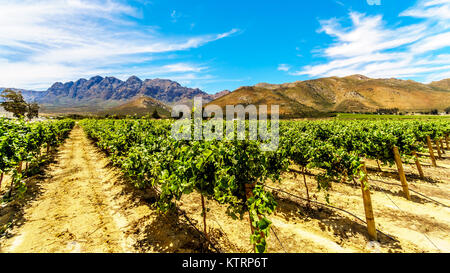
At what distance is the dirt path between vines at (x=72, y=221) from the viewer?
550cm

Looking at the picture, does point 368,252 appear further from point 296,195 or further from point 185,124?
point 185,124

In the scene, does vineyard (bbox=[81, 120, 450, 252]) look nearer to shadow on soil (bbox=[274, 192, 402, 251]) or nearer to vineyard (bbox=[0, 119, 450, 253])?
vineyard (bbox=[0, 119, 450, 253])

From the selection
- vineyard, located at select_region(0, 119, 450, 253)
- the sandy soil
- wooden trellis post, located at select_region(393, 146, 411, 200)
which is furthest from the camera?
wooden trellis post, located at select_region(393, 146, 411, 200)

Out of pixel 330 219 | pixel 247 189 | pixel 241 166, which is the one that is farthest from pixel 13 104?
pixel 330 219

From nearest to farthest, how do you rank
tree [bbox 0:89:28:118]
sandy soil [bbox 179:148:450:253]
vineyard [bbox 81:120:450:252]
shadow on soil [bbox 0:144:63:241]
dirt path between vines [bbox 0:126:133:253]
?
vineyard [bbox 81:120:450:252], dirt path between vines [bbox 0:126:133:253], sandy soil [bbox 179:148:450:253], shadow on soil [bbox 0:144:63:241], tree [bbox 0:89:28:118]

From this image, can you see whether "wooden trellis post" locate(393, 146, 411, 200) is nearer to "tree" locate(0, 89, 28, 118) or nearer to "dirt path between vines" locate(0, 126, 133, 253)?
"dirt path between vines" locate(0, 126, 133, 253)

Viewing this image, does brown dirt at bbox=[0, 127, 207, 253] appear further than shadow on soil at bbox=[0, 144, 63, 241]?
No

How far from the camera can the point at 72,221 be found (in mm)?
6781

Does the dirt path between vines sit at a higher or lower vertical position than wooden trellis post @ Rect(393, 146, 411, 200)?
lower

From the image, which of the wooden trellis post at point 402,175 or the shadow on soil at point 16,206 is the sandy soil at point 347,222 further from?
the shadow on soil at point 16,206

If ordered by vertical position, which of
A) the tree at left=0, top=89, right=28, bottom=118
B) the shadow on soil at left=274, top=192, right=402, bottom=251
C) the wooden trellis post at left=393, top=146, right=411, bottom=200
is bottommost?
the shadow on soil at left=274, top=192, right=402, bottom=251

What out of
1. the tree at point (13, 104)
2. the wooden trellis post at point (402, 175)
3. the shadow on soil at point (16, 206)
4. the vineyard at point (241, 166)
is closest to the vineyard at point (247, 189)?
the vineyard at point (241, 166)

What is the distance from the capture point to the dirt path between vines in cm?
550

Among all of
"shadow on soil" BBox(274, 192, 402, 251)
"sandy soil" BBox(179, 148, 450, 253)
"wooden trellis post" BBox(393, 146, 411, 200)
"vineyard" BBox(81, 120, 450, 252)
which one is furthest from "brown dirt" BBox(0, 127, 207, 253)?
"wooden trellis post" BBox(393, 146, 411, 200)
